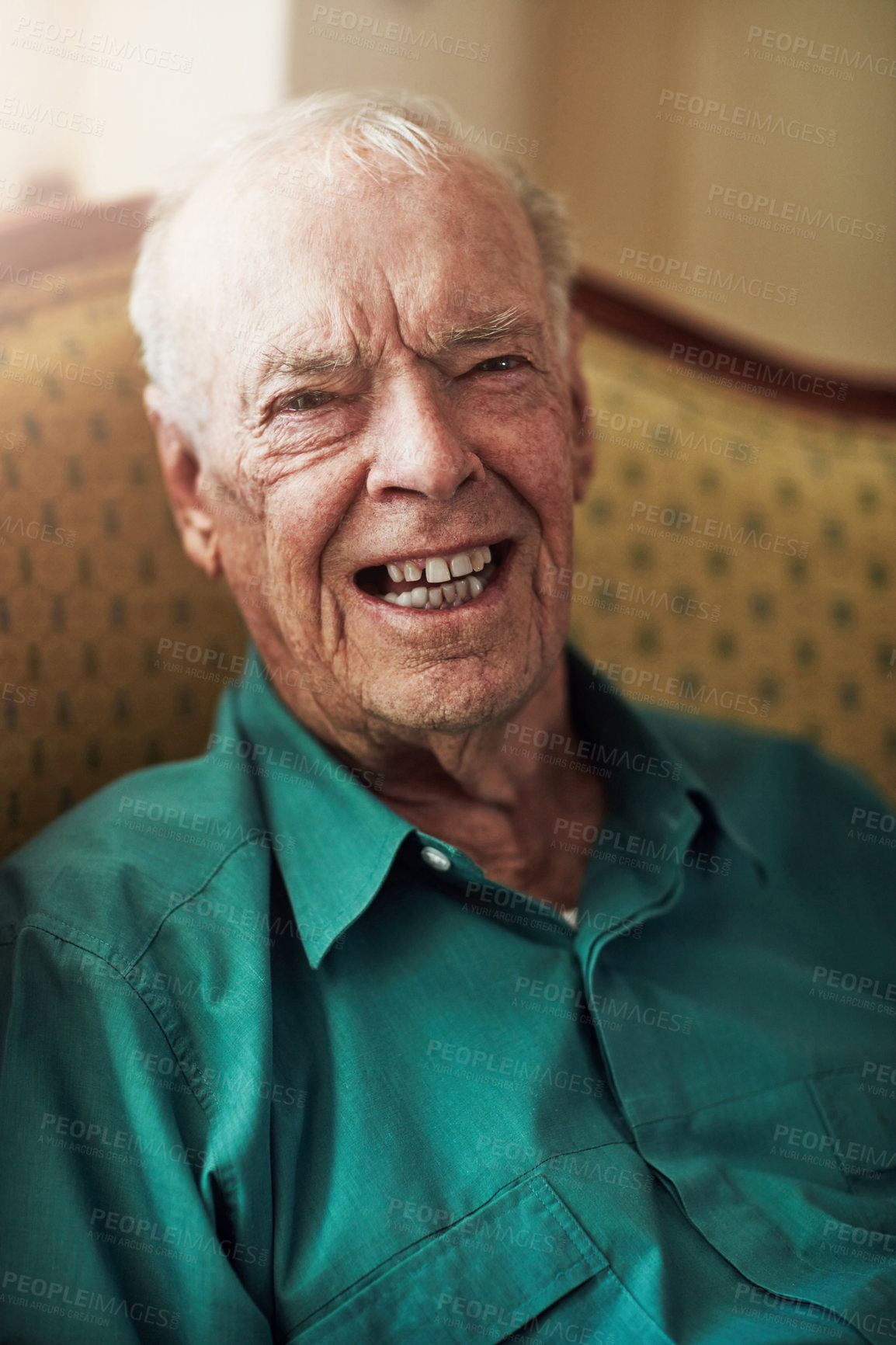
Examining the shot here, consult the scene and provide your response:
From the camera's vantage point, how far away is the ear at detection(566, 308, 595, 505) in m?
1.23

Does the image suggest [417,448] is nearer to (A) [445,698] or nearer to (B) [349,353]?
(B) [349,353]

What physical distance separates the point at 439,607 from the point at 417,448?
0.53 feet

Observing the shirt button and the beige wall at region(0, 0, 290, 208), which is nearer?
the shirt button

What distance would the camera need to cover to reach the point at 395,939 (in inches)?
40.2

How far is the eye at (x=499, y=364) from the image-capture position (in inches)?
41.6

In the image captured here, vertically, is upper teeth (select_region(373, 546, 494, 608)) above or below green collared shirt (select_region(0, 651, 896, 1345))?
above

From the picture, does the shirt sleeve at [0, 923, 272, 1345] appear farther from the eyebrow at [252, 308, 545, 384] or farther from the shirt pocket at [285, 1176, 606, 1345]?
the eyebrow at [252, 308, 545, 384]

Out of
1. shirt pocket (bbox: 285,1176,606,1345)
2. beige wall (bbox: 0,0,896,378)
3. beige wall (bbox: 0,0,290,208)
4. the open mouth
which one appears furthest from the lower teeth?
beige wall (bbox: 0,0,896,378)

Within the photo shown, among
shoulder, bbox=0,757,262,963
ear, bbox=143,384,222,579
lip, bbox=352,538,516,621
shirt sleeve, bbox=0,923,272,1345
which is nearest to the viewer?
shirt sleeve, bbox=0,923,272,1345

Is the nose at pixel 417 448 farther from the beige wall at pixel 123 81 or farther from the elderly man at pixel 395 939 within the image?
the beige wall at pixel 123 81

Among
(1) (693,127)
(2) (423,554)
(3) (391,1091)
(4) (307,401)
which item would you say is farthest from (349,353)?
Result: (1) (693,127)

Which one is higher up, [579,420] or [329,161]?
[329,161]

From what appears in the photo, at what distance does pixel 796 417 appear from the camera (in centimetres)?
172

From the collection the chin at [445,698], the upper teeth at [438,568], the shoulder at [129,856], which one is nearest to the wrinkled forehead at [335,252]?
the upper teeth at [438,568]
